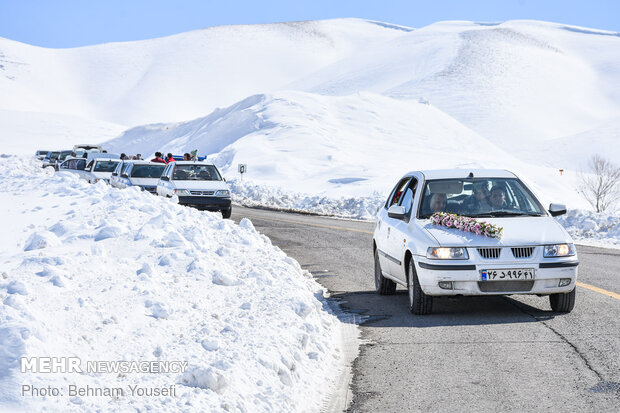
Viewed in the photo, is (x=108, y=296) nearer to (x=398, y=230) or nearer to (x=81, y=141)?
(x=398, y=230)

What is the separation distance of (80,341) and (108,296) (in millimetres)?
1318

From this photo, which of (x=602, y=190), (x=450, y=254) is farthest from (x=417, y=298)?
(x=602, y=190)

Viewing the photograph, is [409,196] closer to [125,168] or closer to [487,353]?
[487,353]

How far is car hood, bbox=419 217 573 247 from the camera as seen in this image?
337 inches

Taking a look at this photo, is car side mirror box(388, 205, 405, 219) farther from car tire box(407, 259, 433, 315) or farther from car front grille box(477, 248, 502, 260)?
car front grille box(477, 248, 502, 260)

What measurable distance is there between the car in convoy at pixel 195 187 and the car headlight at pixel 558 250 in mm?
15002

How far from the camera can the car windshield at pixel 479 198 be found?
9453 mm

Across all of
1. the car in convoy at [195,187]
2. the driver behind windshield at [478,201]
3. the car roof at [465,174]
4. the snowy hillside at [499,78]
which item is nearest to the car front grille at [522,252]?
the driver behind windshield at [478,201]

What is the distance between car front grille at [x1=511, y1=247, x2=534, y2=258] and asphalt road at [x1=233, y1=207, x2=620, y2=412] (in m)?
0.72

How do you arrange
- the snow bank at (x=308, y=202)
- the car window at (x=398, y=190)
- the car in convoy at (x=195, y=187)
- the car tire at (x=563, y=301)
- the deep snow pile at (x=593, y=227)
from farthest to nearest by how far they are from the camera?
1. the snow bank at (x=308, y=202)
2. the car in convoy at (x=195, y=187)
3. the deep snow pile at (x=593, y=227)
4. the car window at (x=398, y=190)
5. the car tire at (x=563, y=301)

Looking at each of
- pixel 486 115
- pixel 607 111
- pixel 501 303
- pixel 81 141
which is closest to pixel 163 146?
pixel 81 141

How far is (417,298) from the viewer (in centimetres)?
900

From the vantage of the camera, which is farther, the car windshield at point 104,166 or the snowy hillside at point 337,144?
the snowy hillside at point 337,144

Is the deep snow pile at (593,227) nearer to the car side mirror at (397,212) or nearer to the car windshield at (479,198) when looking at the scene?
the car windshield at (479,198)
